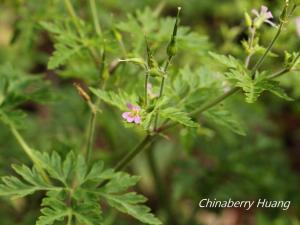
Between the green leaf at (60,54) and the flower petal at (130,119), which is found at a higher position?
the green leaf at (60,54)

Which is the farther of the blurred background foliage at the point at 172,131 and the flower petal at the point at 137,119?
the blurred background foliage at the point at 172,131

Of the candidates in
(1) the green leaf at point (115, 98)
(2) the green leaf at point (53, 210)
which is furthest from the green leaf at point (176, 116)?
(2) the green leaf at point (53, 210)

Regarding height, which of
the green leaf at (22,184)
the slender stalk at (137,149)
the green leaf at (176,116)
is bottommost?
the green leaf at (22,184)

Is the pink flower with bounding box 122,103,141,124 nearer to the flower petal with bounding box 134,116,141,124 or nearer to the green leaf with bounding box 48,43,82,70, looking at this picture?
the flower petal with bounding box 134,116,141,124

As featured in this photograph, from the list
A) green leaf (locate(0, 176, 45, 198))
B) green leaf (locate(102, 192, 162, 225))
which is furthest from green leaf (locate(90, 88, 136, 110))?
green leaf (locate(0, 176, 45, 198))

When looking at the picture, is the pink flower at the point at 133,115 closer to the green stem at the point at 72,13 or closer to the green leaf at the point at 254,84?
the green leaf at the point at 254,84

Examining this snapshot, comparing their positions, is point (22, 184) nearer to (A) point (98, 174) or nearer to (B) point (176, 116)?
(A) point (98, 174)

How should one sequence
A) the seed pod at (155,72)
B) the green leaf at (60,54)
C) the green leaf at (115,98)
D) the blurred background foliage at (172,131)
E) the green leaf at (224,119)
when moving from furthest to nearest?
the blurred background foliage at (172,131), the green leaf at (60,54), the green leaf at (224,119), the green leaf at (115,98), the seed pod at (155,72)

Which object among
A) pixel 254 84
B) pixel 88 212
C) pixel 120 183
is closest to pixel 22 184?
pixel 88 212

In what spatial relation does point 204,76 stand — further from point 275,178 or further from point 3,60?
point 3,60
